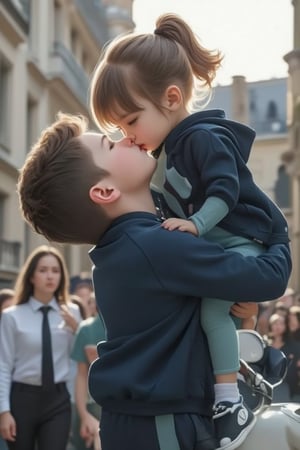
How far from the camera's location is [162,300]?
8.46 feet

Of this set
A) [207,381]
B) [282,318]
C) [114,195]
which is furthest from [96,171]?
[282,318]

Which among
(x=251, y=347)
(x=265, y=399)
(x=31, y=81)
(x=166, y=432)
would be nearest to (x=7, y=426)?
(x=251, y=347)

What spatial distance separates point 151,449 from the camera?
2.54 metres

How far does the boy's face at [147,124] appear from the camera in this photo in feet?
8.90

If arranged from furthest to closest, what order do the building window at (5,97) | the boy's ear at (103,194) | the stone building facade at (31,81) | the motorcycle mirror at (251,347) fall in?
the building window at (5,97)
the stone building facade at (31,81)
the motorcycle mirror at (251,347)
the boy's ear at (103,194)

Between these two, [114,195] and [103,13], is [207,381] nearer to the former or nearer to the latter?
[114,195]

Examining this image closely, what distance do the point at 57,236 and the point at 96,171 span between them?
0.81 feet

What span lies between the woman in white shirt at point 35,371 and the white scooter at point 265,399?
3.83 metres

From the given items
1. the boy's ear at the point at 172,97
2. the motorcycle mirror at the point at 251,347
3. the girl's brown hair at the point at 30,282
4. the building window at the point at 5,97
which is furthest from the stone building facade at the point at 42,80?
the boy's ear at the point at 172,97

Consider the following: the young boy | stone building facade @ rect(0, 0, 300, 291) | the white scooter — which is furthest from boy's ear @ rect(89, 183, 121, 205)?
stone building facade @ rect(0, 0, 300, 291)

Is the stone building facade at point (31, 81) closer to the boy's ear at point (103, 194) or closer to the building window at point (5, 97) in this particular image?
the building window at point (5, 97)

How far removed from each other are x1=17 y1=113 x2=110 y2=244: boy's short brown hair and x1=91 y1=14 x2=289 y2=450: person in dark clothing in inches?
7.2

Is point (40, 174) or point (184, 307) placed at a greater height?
point (40, 174)

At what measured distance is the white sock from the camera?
254 cm
